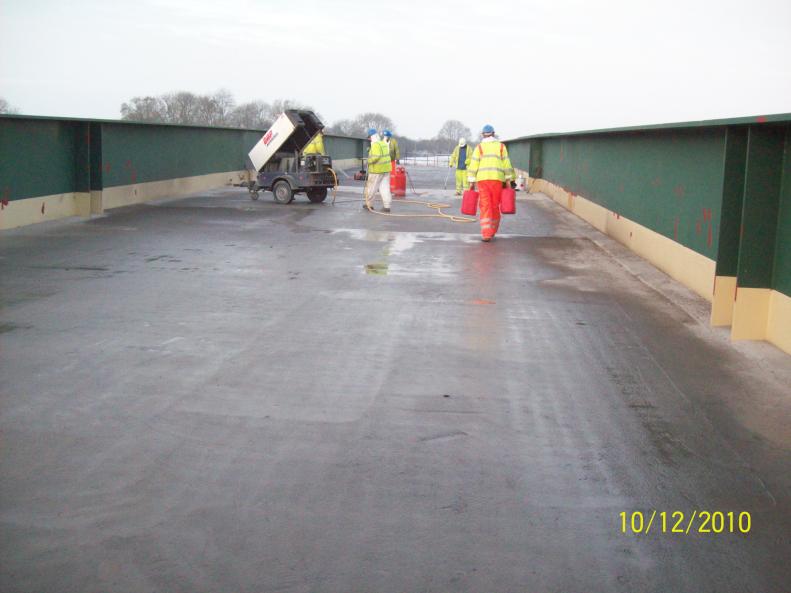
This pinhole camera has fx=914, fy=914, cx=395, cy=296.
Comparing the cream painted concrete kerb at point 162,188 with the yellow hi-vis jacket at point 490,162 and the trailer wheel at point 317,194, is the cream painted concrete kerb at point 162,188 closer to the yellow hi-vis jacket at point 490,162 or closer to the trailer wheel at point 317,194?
the trailer wheel at point 317,194

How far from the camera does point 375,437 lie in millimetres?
5809

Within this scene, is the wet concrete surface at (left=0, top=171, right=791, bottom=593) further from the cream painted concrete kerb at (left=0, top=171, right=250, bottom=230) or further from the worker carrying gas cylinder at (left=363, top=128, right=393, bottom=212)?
the worker carrying gas cylinder at (left=363, top=128, right=393, bottom=212)

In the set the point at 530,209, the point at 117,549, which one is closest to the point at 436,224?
the point at 530,209

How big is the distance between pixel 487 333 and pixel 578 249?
748 cm

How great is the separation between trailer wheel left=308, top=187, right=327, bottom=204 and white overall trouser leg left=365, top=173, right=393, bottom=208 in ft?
5.04

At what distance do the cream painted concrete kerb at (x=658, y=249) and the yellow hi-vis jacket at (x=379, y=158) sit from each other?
4896 millimetres

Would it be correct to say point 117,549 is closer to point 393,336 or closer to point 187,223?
point 393,336

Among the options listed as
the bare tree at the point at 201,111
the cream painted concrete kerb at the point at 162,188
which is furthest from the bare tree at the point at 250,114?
the cream painted concrete kerb at the point at 162,188

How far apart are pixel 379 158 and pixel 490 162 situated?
6829mm

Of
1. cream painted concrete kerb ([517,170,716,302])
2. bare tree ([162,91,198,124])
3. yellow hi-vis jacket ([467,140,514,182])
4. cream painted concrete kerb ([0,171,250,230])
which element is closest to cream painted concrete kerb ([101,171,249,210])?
cream painted concrete kerb ([0,171,250,230])

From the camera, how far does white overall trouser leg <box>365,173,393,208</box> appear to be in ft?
73.2

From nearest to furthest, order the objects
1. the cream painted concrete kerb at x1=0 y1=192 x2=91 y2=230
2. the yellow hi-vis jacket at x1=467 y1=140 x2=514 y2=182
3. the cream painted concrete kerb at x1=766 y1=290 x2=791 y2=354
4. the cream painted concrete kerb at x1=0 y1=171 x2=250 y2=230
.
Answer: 1. the cream painted concrete kerb at x1=766 y1=290 x2=791 y2=354
2. the yellow hi-vis jacket at x1=467 y1=140 x2=514 y2=182
3. the cream painted concrete kerb at x1=0 y1=192 x2=91 y2=230
4. the cream painted concrete kerb at x1=0 y1=171 x2=250 y2=230

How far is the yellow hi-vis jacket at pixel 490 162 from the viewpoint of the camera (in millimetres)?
15930

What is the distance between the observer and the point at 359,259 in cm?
1387
